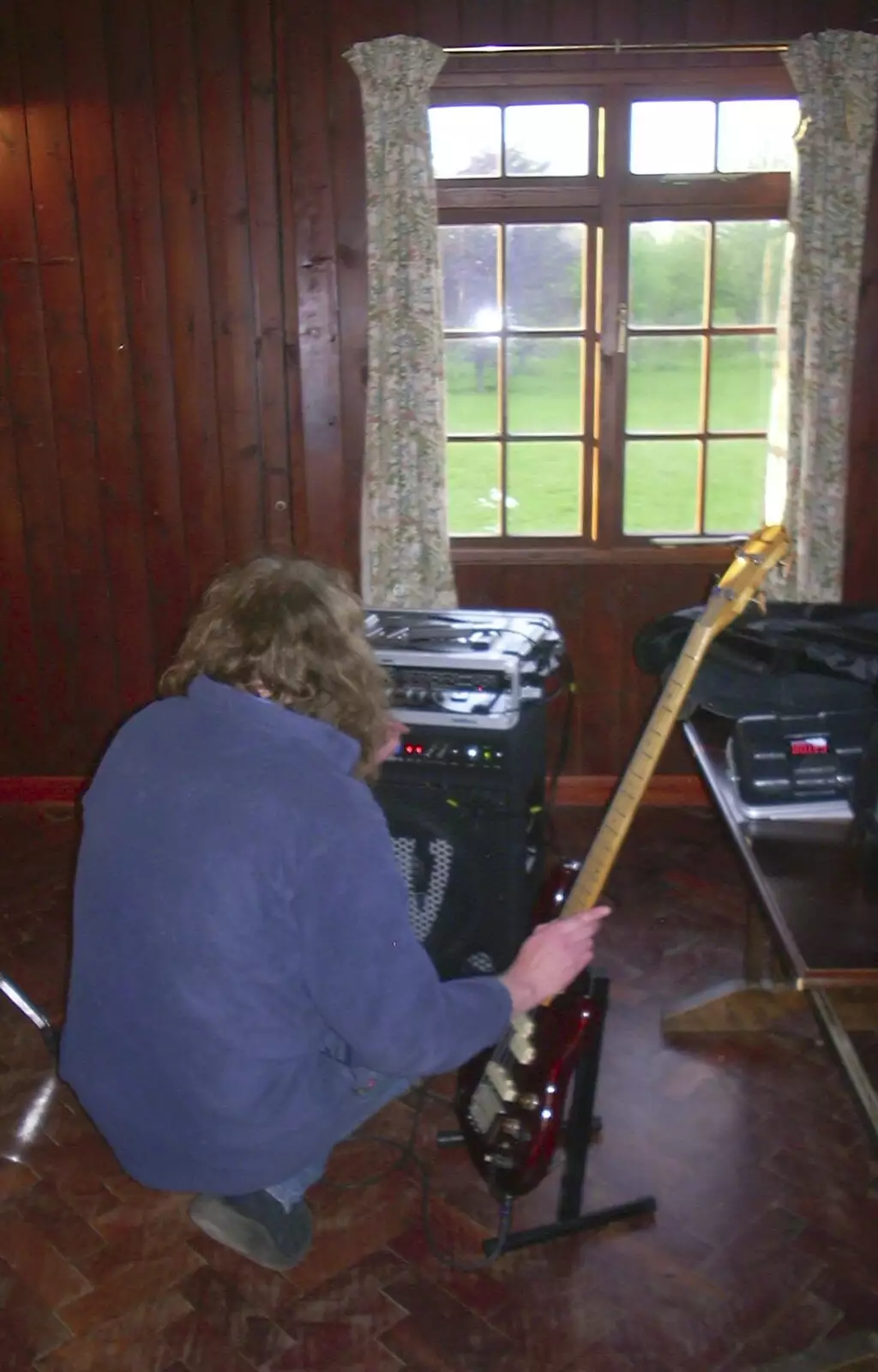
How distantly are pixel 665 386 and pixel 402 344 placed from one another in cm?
77

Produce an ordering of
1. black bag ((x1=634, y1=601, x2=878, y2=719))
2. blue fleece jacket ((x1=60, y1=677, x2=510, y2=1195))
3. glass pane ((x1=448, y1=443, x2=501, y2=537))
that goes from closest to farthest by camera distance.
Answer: blue fleece jacket ((x1=60, y1=677, x2=510, y2=1195)) < black bag ((x1=634, y1=601, x2=878, y2=719)) < glass pane ((x1=448, y1=443, x2=501, y2=537))

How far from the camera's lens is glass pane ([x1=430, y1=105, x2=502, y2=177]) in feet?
10.8

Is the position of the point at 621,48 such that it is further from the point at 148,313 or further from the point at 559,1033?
the point at 559,1033

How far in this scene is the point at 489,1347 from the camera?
5.75 feet

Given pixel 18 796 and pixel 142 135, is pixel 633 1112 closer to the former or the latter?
pixel 18 796

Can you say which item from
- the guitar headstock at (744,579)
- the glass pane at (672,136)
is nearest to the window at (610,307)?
the glass pane at (672,136)

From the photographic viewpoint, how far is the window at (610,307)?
327 cm

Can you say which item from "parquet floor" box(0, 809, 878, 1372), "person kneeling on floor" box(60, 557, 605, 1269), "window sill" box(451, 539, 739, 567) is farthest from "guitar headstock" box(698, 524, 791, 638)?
"window sill" box(451, 539, 739, 567)

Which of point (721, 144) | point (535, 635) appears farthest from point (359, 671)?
point (721, 144)

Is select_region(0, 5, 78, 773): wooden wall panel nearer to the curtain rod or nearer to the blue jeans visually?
the curtain rod

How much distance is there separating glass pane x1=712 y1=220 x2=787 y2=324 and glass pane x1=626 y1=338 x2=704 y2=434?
0.14 meters

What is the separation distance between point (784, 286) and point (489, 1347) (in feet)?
8.75

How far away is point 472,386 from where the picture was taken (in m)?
3.52

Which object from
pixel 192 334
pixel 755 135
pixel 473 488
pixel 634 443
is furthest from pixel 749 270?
pixel 192 334
